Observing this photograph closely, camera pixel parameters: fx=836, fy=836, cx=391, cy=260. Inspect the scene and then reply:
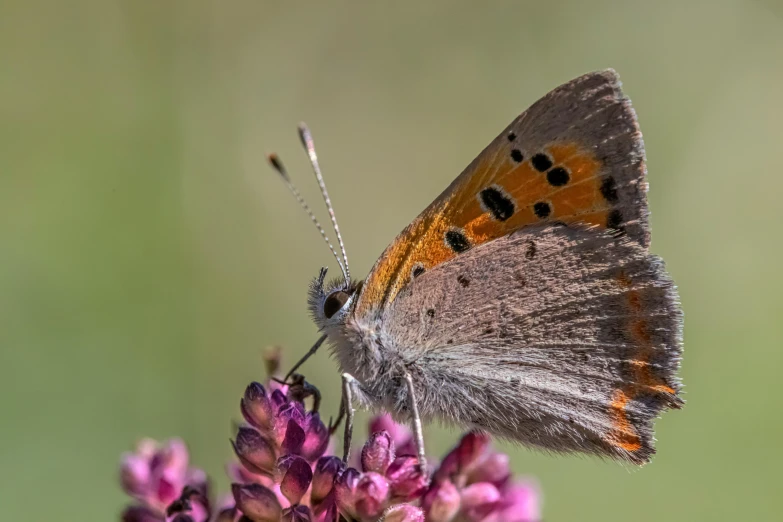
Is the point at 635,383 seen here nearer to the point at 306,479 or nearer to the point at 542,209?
the point at 542,209

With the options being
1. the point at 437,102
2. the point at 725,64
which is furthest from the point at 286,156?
the point at 725,64

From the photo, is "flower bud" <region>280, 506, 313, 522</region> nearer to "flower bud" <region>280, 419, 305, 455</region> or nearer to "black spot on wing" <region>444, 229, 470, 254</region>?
"flower bud" <region>280, 419, 305, 455</region>

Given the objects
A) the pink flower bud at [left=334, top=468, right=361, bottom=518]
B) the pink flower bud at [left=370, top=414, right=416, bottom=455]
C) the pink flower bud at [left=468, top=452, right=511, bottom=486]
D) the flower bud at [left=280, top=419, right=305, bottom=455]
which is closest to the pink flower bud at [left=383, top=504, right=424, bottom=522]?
the pink flower bud at [left=334, top=468, right=361, bottom=518]

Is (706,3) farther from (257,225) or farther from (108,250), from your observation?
(108,250)

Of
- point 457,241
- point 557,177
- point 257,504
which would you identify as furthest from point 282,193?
point 257,504

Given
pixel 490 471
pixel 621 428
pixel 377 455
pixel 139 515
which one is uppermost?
pixel 621 428

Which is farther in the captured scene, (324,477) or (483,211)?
(483,211)

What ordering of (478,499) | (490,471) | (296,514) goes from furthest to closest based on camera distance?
(490,471) < (478,499) < (296,514)

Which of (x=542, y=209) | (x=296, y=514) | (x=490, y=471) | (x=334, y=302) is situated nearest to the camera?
(x=296, y=514)
